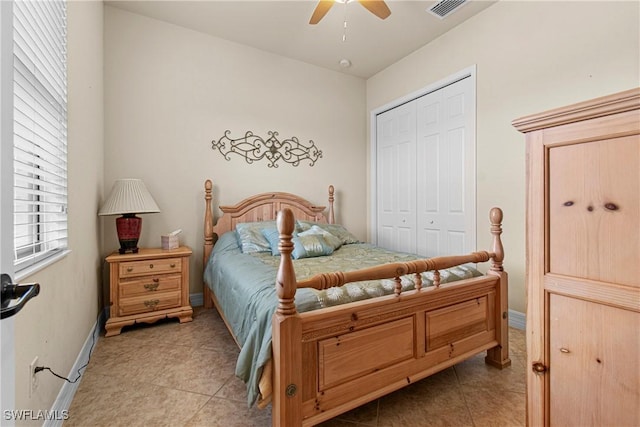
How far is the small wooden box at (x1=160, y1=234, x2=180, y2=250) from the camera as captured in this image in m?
2.68

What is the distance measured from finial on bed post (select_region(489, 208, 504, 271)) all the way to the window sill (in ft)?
7.47

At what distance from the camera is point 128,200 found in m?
2.43

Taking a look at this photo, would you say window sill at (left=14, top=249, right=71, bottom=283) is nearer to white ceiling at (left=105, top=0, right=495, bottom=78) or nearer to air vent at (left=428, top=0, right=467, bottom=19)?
white ceiling at (left=105, top=0, right=495, bottom=78)

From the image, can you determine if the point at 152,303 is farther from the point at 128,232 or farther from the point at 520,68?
the point at 520,68

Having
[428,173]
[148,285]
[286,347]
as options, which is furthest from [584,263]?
[148,285]

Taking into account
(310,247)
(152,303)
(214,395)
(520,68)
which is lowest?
(214,395)

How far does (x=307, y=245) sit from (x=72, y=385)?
1.73 meters

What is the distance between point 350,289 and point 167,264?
6.04ft

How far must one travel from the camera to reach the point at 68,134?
1.64 meters

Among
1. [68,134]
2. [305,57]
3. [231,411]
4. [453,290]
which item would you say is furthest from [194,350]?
[305,57]

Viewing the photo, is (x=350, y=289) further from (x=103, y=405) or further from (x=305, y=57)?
(x=305, y=57)

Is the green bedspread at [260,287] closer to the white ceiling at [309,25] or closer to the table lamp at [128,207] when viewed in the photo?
the table lamp at [128,207]

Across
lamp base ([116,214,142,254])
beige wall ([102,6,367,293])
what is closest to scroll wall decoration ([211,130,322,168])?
beige wall ([102,6,367,293])

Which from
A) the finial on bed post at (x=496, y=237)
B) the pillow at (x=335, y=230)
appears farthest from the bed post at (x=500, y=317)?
the pillow at (x=335, y=230)
